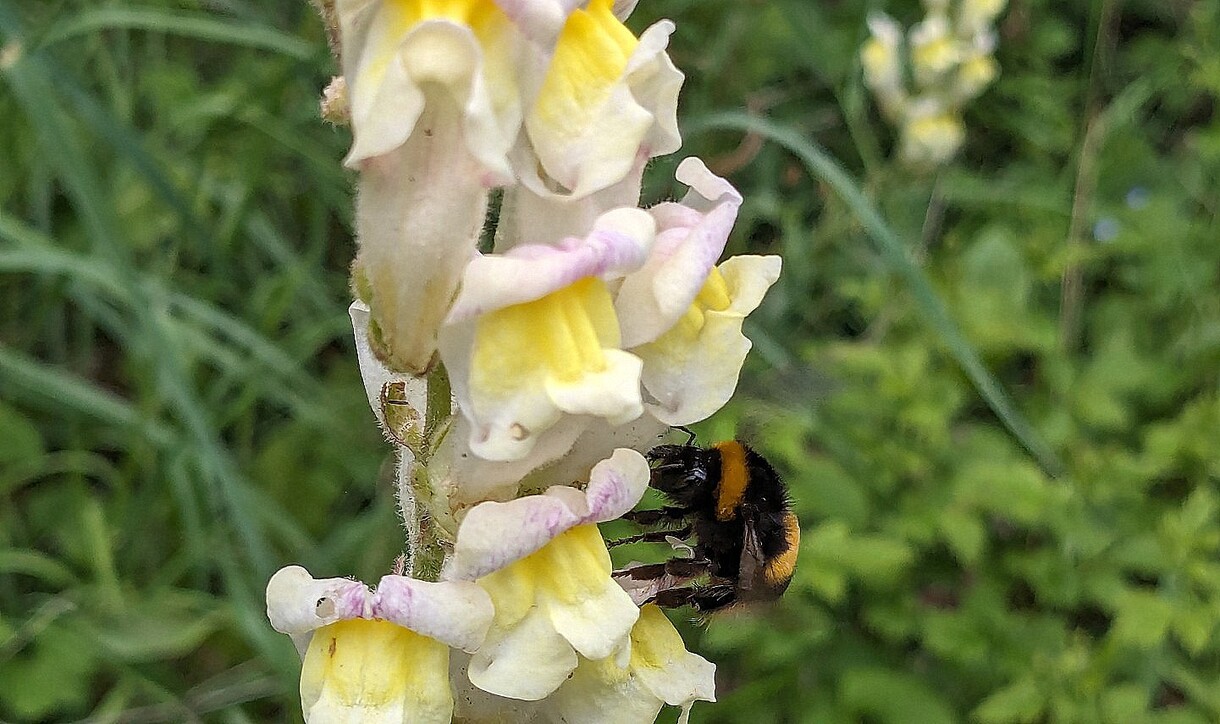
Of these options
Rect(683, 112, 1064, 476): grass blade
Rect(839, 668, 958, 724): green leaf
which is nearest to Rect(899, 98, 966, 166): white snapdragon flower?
Rect(683, 112, 1064, 476): grass blade

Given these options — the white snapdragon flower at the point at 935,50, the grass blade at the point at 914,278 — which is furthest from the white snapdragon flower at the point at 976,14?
the grass blade at the point at 914,278

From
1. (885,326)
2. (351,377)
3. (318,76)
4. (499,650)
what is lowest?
(885,326)

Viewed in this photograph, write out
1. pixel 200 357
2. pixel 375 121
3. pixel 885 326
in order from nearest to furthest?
1. pixel 375 121
2. pixel 200 357
3. pixel 885 326

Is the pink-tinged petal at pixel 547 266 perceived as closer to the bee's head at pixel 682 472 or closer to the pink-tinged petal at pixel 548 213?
the pink-tinged petal at pixel 548 213

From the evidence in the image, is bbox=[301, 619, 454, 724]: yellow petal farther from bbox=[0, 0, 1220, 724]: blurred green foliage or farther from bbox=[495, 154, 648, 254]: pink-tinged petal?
bbox=[0, 0, 1220, 724]: blurred green foliage

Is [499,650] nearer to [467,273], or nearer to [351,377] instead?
[467,273]

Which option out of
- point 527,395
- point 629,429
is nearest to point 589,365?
point 527,395

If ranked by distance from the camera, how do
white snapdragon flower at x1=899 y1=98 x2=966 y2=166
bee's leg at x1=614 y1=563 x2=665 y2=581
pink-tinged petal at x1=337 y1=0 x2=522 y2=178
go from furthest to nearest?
white snapdragon flower at x1=899 y1=98 x2=966 y2=166 < bee's leg at x1=614 y1=563 x2=665 y2=581 < pink-tinged petal at x1=337 y1=0 x2=522 y2=178
